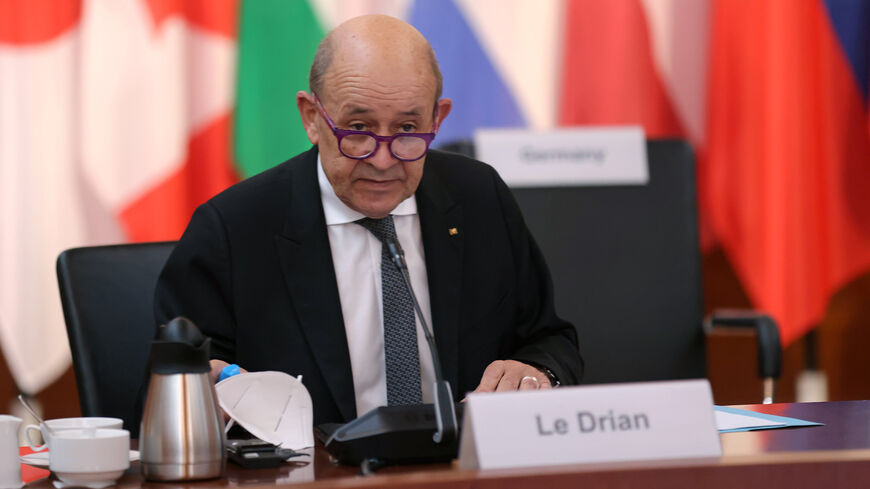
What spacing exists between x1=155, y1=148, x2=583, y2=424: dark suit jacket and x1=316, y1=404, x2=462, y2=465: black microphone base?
23.0 inches

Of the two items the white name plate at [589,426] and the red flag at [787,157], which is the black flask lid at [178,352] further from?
the red flag at [787,157]

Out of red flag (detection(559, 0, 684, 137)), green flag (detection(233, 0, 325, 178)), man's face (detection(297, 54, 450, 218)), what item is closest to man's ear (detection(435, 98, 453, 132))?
man's face (detection(297, 54, 450, 218))

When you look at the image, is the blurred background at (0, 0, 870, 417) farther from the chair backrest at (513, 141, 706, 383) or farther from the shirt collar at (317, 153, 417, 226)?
the shirt collar at (317, 153, 417, 226)

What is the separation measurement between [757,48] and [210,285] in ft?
6.93

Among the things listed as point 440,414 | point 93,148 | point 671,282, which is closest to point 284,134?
point 93,148

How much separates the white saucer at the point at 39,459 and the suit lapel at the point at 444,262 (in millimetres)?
751

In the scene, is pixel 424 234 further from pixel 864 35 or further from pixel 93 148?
pixel 864 35

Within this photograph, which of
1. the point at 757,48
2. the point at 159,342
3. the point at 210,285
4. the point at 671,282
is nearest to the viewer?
the point at 159,342

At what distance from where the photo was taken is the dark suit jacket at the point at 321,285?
76.8 inches

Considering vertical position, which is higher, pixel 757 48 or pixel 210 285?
pixel 757 48

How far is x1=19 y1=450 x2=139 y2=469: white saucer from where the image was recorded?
1.37m

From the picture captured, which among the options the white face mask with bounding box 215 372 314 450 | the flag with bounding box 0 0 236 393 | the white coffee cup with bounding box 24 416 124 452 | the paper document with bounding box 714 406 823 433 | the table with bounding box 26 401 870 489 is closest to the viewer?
the table with bounding box 26 401 870 489

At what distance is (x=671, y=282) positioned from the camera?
2857mm

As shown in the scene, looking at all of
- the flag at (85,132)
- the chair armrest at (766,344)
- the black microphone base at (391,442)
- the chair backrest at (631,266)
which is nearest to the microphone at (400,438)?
the black microphone base at (391,442)
